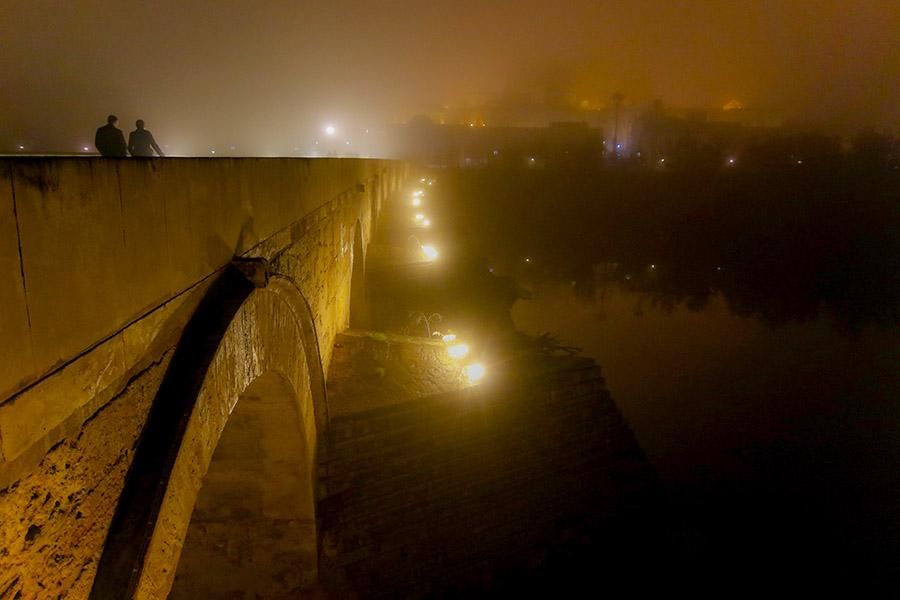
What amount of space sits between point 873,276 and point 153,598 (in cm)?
3357

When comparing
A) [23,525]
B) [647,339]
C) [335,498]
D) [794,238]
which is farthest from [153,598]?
[794,238]

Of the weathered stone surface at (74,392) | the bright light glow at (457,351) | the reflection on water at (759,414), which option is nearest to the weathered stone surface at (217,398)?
the weathered stone surface at (74,392)

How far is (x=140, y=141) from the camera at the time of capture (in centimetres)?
650

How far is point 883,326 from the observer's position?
21.6 meters

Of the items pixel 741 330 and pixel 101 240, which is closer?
pixel 101 240

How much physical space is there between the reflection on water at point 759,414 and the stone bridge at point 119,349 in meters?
8.64

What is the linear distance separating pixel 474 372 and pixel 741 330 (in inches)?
634

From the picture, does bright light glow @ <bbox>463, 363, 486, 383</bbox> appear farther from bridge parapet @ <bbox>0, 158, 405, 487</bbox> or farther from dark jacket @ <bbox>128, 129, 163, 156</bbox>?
bridge parapet @ <bbox>0, 158, 405, 487</bbox>

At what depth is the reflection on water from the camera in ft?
34.3

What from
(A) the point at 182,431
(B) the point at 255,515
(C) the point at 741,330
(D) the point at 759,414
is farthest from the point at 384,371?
(C) the point at 741,330

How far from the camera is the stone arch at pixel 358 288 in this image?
31.0 ft

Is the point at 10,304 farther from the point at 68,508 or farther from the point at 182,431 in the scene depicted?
the point at 182,431

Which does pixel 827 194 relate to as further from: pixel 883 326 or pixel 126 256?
pixel 126 256

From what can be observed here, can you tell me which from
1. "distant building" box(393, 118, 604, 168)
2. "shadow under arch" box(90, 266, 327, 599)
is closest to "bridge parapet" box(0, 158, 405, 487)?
"shadow under arch" box(90, 266, 327, 599)
